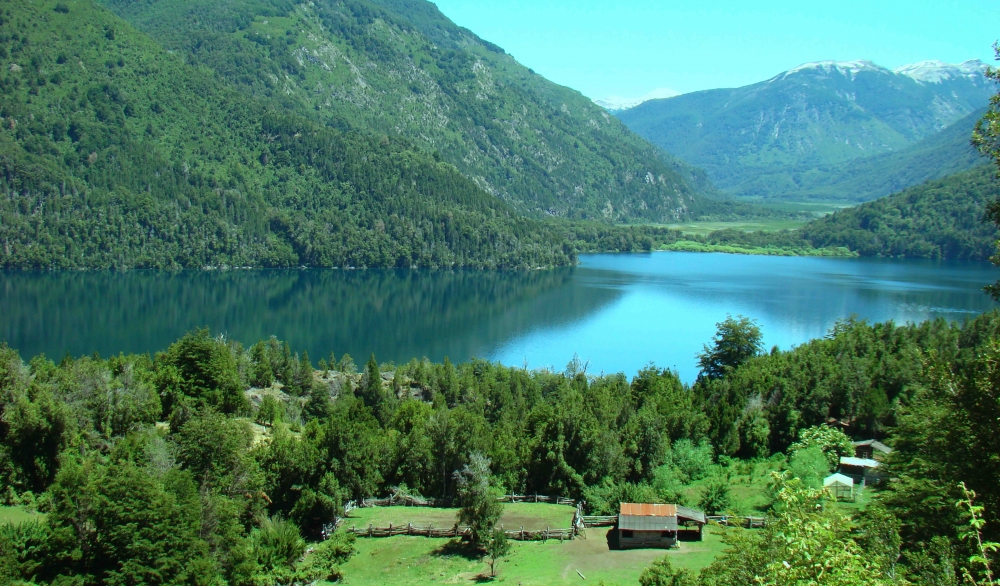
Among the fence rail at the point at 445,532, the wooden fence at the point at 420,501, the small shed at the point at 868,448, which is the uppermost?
the small shed at the point at 868,448

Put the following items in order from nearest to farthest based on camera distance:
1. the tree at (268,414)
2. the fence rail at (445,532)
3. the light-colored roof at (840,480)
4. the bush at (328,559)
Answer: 1. the bush at (328,559)
2. the fence rail at (445,532)
3. the light-colored roof at (840,480)
4. the tree at (268,414)

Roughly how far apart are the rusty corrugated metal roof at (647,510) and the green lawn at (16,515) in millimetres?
24030

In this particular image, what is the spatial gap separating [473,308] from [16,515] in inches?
3751

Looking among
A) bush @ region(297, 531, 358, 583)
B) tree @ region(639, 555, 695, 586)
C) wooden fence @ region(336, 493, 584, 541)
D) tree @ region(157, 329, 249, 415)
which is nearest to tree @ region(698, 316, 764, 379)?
wooden fence @ region(336, 493, 584, 541)

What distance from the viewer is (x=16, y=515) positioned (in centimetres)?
3384

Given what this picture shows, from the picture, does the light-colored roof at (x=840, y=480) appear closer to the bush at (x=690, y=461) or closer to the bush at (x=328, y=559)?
the bush at (x=690, y=461)

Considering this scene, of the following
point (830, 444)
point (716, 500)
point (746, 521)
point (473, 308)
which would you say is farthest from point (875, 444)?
point (473, 308)

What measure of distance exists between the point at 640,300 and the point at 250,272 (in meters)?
86.6

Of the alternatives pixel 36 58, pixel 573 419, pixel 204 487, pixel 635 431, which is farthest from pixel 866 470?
pixel 36 58

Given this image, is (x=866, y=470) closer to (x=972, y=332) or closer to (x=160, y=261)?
(x=972, y=332)

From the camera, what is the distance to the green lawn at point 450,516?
36.2 metres

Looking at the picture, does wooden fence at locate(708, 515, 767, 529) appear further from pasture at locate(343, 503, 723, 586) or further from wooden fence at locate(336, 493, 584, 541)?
wooden fence at locate(336, 493, 584, 541)

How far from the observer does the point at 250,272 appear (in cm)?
17188

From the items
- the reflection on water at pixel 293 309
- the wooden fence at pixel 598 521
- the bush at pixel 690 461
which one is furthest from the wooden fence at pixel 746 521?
the reflection on water at pixel 293 309
